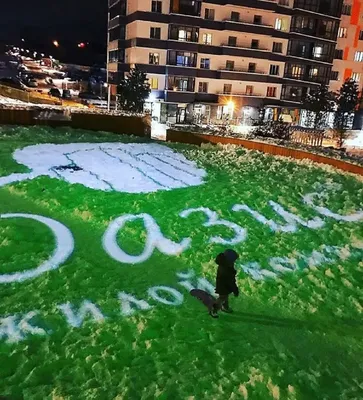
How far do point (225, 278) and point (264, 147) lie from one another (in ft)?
55.7

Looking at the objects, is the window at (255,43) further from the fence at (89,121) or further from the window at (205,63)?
the fence at (89,121)

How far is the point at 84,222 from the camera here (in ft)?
44.4

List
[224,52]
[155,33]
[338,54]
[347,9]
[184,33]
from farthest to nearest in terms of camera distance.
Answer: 1. [338,54]
2. [347,9]
3. [224,52]
4. [184,33]
5. [155,33]

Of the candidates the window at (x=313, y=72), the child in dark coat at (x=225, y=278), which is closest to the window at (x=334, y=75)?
the window at (x=313, y=72)

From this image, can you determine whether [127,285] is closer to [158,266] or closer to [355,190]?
[158,266]

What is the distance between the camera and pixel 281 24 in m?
54.7

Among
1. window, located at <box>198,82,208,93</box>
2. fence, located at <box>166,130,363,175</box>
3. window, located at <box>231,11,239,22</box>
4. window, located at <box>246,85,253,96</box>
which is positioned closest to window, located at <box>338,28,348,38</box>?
window, located at <box>246,85,253,96</box>

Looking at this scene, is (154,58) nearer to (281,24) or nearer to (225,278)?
(281,24)

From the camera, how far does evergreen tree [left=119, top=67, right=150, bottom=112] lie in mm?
42375

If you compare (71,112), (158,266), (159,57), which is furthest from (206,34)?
(158,266)

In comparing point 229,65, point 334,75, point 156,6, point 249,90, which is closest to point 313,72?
point 334,75

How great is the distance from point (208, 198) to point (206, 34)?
41.3m

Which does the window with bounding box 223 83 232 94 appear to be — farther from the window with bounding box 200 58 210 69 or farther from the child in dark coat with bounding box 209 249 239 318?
the child in dark coat with bounding box 209 249 239 318

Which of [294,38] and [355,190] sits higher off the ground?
[294,38]
